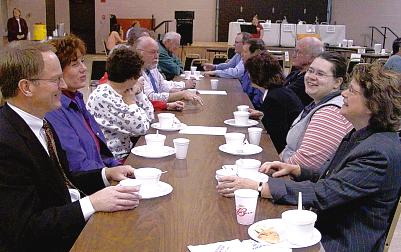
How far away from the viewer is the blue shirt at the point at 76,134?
2270 millimetres

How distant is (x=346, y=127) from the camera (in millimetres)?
2391

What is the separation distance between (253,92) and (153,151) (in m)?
2.59

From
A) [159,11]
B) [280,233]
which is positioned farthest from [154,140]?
[159,11]

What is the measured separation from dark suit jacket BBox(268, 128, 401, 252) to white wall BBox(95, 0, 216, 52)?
13.6 metres

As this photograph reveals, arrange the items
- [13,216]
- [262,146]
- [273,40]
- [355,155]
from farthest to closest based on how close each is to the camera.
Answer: [273,40]
[262,146]
[355,155]
[13,216]

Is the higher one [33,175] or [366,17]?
[366,17]

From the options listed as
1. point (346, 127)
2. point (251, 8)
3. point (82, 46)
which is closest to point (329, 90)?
point (346, 127)

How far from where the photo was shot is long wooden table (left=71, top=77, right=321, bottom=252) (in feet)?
4.85

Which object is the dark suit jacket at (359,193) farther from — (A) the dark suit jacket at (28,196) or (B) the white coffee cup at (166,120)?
(B) the white coffee cup at (166,120)

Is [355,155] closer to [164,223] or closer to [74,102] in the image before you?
[164,223]

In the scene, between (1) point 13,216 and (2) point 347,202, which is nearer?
(1) point 13,216

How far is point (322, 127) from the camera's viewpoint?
94.7 inches

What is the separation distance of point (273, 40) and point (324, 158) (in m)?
10.5

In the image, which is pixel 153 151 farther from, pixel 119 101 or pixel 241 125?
pixel 241 125
